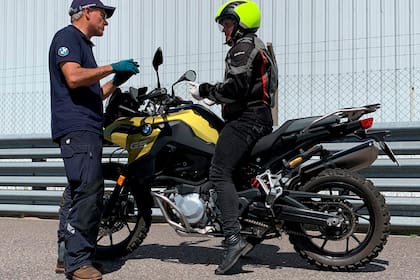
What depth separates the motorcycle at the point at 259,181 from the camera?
182 inches

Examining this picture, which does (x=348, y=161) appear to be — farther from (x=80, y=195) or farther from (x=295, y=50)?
(x=295, y=50)

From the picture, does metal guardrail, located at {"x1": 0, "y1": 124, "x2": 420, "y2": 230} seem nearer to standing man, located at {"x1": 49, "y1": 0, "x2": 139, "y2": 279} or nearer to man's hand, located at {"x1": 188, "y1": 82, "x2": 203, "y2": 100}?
man's hand, located at {"x1": 188, "y1": 82, "x2": 203, "y2": 100}

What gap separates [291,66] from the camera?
909cm

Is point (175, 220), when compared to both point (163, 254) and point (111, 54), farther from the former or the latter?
point (111, 54)

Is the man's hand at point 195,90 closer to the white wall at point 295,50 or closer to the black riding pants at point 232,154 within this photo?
the black riding pants at point 232,154

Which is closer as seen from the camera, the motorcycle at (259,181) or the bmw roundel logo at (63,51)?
the bmw roundel logo at (63,51)

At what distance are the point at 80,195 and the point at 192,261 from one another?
4.19ft

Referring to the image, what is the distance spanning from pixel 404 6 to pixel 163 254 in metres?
5.11

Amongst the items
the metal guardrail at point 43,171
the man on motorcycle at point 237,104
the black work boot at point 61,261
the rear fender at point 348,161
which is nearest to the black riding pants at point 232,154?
the man on motorcycle at point 237,104

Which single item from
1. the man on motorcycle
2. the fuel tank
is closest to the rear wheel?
the fuel tank

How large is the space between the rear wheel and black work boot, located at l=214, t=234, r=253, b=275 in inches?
33.9

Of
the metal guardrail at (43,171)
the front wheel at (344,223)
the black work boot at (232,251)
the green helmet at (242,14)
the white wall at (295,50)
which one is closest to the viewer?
the front wheel at (344,223)

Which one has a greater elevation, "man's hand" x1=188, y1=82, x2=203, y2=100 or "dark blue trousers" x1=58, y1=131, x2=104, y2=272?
"man's hand" x1=188, y1=82, x2=203, y2=100

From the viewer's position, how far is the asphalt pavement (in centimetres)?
471
